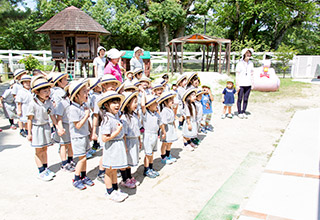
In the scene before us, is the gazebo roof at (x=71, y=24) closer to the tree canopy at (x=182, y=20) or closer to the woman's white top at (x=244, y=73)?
the woman's white top at (x=244, y=73)

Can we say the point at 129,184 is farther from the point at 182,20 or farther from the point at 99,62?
the point at 182,20

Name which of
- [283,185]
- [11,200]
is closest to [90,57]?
[11,200]

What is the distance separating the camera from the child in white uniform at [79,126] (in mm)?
3764

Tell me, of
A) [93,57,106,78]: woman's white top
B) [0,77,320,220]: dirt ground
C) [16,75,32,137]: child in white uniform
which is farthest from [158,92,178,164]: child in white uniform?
[93,57,106,78]: woman's white top

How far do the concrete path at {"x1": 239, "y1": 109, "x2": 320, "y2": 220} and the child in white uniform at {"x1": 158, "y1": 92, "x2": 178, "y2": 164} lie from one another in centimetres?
159

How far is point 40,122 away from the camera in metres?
4.06

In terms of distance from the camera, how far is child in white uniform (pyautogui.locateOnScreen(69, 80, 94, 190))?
376cm

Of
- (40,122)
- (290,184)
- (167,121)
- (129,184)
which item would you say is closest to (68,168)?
(40,122)

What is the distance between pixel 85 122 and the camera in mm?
3945

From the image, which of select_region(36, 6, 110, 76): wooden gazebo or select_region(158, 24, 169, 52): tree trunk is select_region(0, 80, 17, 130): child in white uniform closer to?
select_region(36, 6, 110, 76): wooden gazebo

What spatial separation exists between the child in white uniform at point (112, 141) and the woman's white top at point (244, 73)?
17.1 feet

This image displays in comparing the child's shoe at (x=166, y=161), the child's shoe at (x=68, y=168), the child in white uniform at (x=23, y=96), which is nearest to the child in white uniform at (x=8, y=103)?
the child in white uniform at (x=23, y=96)

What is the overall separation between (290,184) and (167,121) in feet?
6.90

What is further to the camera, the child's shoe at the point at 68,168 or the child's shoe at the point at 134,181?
the child's shoe at the point at 68,168
